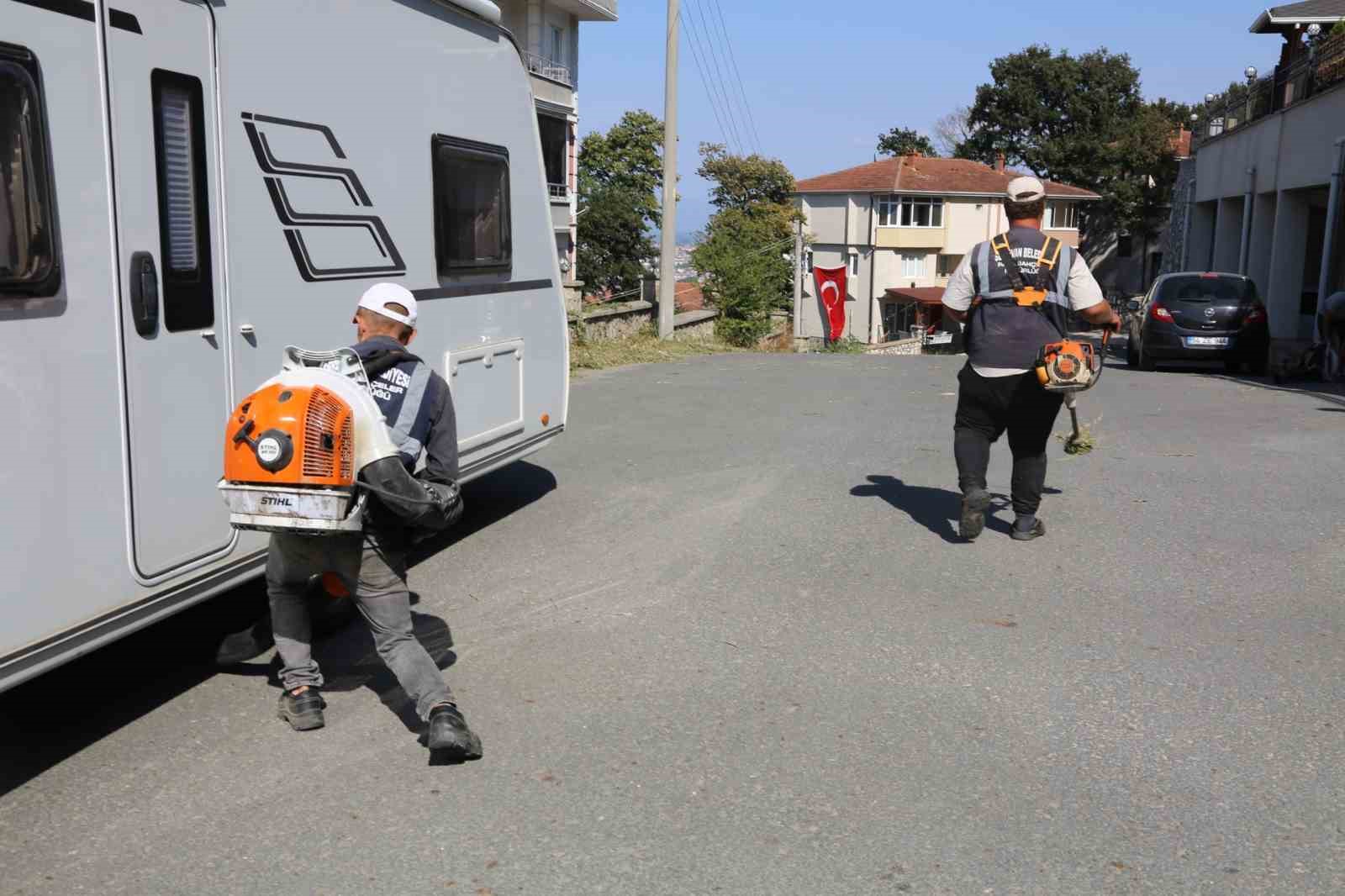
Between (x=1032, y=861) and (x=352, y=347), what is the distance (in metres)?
2.67

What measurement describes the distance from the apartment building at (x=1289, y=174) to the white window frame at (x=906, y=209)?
3263 cm

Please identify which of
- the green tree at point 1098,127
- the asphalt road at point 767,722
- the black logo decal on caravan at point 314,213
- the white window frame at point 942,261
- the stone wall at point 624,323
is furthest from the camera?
the white window frame at point 942,261

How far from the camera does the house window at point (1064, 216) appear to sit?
68875mm

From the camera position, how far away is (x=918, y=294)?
6888 centimetres

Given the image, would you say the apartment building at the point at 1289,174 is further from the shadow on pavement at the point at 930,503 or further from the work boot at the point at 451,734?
the work boot at the point at 451,734

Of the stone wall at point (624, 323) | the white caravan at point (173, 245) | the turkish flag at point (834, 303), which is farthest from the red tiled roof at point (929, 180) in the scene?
the white caravan at point (173, 245)

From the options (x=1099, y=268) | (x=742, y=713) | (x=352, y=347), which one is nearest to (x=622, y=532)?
(x=742, y=713)

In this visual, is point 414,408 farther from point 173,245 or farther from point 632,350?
point 632,350

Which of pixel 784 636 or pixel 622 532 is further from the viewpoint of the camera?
pixel 622 532

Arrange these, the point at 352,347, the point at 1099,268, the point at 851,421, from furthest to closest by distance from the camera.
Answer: the point at 1099,268 → the point at 851,421 → the point at 352,347

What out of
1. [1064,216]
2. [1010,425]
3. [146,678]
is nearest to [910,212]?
[1064,216]

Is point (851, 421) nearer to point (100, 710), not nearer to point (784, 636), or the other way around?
point (784, 636)

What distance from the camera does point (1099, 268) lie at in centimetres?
7356

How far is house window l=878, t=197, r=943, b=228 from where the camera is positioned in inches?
2712
